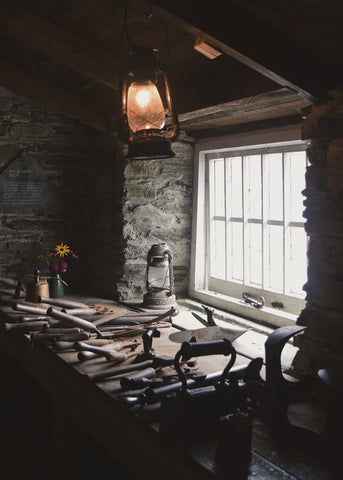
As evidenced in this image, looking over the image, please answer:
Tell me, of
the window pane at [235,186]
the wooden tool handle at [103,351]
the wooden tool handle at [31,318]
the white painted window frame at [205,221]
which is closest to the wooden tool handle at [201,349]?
the wooden tool handle at [103,351]

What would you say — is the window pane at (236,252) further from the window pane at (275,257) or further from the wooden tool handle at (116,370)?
the wooden tool handle at (116,370)

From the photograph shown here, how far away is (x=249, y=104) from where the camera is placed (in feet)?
8.27

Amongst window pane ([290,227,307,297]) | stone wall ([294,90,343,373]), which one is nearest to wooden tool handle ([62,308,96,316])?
window pane ([290,227,307,297])

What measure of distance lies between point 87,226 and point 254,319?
76.0 inches

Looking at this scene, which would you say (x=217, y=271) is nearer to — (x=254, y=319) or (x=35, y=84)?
(x=254, y=319)

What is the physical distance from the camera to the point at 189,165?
3830 millimetres

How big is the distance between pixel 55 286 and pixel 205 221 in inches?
54.5

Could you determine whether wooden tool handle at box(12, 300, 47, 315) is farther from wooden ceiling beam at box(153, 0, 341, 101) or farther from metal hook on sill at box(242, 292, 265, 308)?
wooden ceiling beam at box(153, 0, 341, 101)

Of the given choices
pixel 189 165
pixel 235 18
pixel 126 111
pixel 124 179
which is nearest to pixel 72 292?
pixel 124 179

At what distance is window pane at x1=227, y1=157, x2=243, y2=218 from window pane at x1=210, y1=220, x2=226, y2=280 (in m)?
0.20

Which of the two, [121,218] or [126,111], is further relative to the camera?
[121,218]

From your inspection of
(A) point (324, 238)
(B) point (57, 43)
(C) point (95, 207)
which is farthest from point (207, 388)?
(C) point (95, 207)

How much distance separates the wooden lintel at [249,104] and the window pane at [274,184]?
449 millimetres

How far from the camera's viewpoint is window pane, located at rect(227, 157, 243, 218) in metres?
3.43
